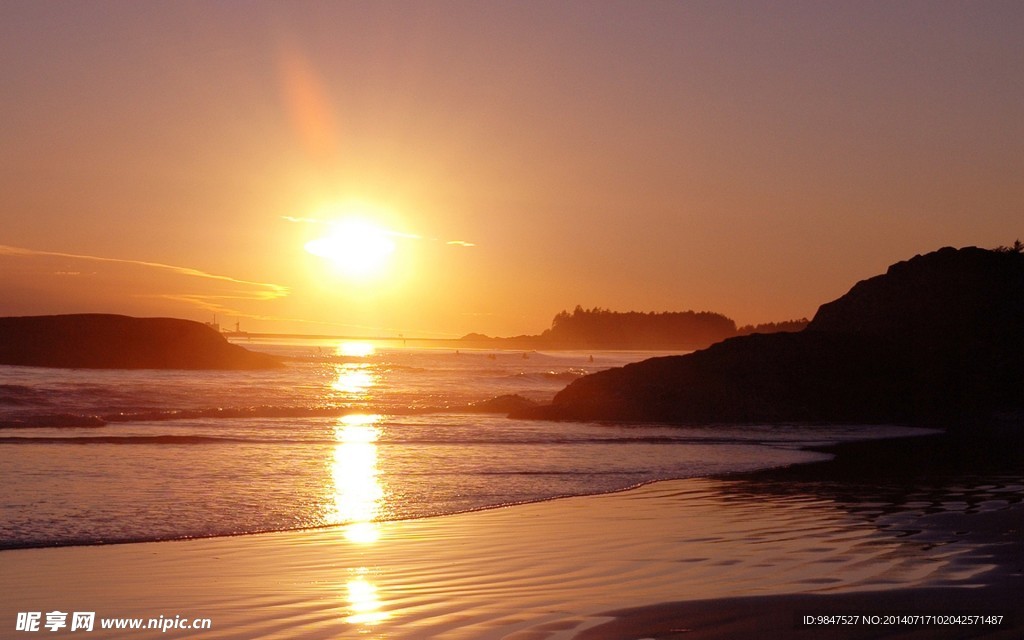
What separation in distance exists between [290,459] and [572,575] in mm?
12573

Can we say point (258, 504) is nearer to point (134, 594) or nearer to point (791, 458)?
point (134, 594)

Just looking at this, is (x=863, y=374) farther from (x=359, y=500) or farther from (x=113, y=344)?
(x=113, y=344)

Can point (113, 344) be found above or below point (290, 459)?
above

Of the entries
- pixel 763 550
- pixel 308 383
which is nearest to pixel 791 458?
pixel 763 550

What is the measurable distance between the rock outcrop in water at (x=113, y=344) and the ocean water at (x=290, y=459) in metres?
25.1

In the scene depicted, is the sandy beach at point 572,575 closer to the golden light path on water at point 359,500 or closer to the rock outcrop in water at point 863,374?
the golden light path on water at point 359,500

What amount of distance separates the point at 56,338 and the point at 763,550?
6539 cm

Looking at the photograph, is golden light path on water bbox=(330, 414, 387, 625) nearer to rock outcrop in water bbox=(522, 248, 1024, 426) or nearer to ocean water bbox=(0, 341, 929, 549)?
ocean water bbox=(0, 341, 929, 549)

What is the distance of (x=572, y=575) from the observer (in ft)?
28.3

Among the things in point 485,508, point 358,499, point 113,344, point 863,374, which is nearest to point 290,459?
point 358,499

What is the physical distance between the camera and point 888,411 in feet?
115

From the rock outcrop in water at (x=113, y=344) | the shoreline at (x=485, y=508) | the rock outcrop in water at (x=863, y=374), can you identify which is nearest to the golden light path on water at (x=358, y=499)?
the shoreline at (x=485, y=508)

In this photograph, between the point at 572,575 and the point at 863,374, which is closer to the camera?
the point at 572,575

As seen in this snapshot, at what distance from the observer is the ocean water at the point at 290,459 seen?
12812 mm
